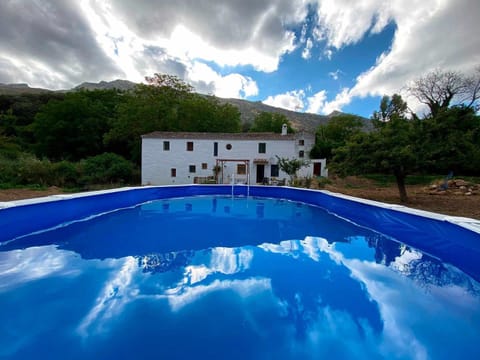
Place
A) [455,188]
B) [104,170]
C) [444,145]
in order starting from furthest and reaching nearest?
[104,170]
[455,188]
[444,145]

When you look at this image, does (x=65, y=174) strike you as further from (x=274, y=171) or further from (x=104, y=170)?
(x=274, y=171)

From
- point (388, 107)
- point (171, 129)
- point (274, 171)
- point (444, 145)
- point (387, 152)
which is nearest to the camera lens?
point (387, 152)

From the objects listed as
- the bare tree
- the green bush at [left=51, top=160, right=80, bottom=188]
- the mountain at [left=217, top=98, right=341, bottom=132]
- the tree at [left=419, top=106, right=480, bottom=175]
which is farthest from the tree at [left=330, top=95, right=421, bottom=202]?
the mountain at [left=217, top=98, right=341, bottom=132]

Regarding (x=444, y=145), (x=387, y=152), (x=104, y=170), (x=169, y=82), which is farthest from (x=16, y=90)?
(x=444, y=145)

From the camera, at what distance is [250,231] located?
5.90 m

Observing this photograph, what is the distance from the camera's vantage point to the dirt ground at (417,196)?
7957 millimetres

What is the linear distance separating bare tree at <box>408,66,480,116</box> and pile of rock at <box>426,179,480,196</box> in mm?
9059

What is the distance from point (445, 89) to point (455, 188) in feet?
46.1

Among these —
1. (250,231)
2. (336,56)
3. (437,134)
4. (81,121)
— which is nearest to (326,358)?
(250,231)

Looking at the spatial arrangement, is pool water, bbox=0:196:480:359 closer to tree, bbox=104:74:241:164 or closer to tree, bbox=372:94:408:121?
tree, bbox=104:74:241:164

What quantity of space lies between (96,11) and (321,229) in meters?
14.1

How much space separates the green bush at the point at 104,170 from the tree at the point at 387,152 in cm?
1448

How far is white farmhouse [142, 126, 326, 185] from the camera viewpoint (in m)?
17.0

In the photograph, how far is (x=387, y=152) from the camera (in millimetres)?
8562
